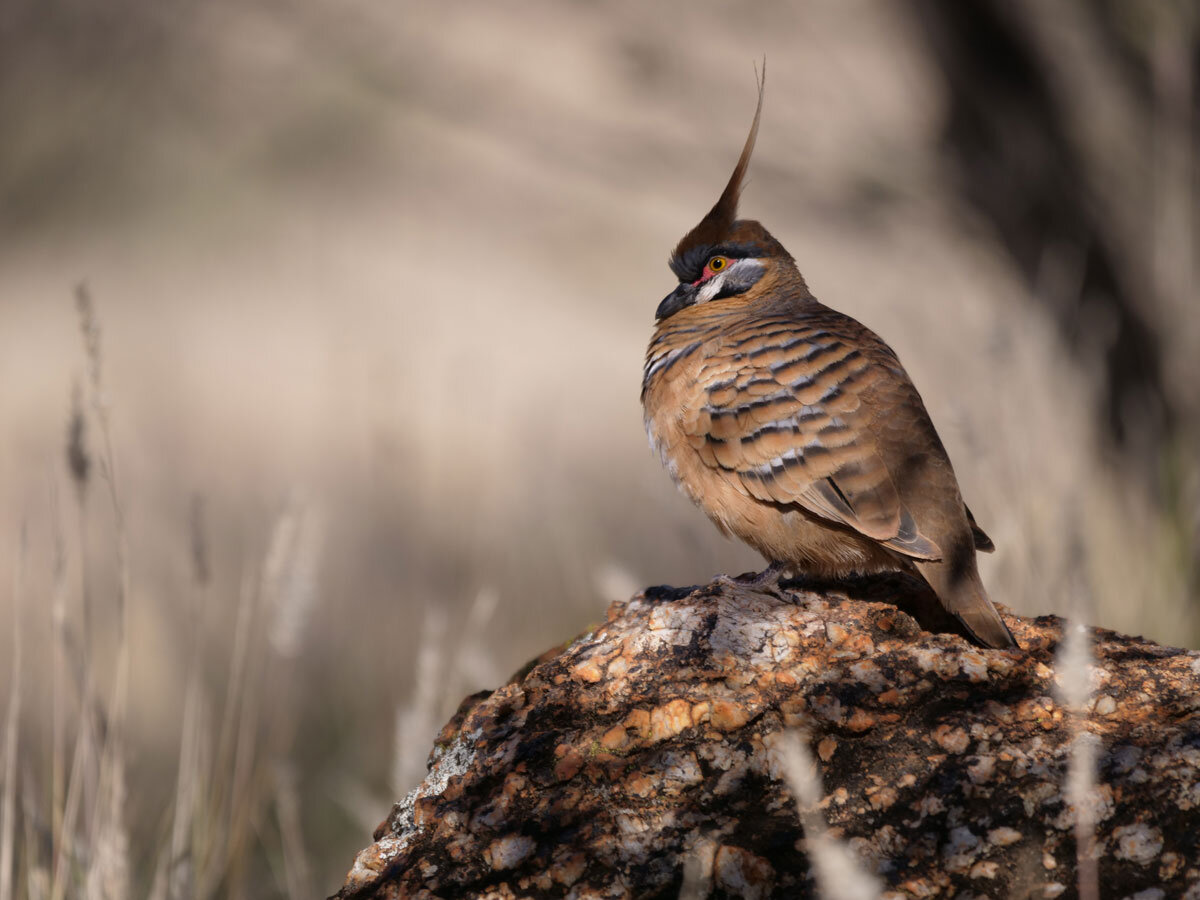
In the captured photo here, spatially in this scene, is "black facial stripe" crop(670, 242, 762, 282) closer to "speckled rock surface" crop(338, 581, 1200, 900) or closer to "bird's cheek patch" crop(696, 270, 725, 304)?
"bird's cheek patch" crop(696, 270, 725, 304)

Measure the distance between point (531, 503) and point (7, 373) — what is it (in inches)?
94.6

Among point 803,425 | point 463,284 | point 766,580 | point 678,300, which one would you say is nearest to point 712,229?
point 678,300

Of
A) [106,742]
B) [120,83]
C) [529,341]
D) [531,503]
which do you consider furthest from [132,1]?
[106,742]

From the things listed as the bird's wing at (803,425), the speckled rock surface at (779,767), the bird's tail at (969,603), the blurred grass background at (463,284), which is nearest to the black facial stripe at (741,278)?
the bird's wing at (803,425)

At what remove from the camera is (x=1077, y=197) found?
700 cm

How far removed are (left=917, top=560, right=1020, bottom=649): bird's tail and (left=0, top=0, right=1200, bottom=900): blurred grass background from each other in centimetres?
188

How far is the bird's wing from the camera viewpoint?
9.18ft

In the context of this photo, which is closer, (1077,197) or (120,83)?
(120,83)

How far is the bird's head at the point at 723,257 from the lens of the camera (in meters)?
3.63

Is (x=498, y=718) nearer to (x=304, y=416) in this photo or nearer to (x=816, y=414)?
(x=816, y=414)

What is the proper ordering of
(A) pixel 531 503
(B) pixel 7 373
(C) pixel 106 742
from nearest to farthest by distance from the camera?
(C) pixel 106 742 < (B) pixel 7 373 < (A) pixel 531 503

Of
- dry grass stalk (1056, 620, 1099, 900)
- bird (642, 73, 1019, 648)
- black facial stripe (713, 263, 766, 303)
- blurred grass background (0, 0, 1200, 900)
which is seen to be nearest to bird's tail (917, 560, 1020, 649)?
bird (642, 73, 1019, 648)

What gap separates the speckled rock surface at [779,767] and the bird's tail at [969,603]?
0.08 metres

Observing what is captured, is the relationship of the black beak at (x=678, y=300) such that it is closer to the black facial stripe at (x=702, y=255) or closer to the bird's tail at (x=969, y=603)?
the black facial stripe at (x=702, y=255)
